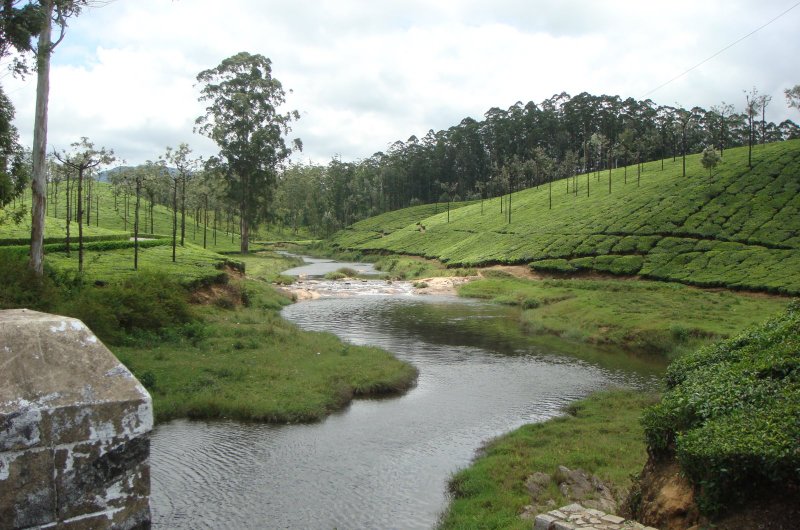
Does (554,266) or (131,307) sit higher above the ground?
(554,266)

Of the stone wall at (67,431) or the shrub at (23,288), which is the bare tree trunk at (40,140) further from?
the stone wall at (67,431)

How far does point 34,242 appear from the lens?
23.8 m

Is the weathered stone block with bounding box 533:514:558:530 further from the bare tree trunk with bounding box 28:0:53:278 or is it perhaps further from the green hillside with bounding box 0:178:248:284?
the green hillside with bounding box 0:178:248:284

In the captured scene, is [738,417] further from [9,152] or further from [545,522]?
[9,152]

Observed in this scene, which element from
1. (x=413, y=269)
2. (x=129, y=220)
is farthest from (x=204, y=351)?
(x=129, y=220)

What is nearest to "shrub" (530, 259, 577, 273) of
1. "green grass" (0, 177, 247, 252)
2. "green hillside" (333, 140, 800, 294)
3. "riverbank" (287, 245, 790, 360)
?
"green hillside" (333, 140, 800, 294)

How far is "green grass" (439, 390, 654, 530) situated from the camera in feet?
39.0

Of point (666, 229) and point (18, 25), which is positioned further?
point (666, 229)

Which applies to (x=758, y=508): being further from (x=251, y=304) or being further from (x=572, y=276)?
(x=572, y=276)

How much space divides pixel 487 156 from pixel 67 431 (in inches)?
5809

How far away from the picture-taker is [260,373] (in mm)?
20938

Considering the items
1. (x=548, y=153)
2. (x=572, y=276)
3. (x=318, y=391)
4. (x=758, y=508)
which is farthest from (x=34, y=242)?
(x=548, y=153)

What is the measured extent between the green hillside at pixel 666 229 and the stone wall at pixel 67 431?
46.3 m

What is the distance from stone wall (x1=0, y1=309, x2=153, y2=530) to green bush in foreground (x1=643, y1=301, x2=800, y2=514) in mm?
7014
